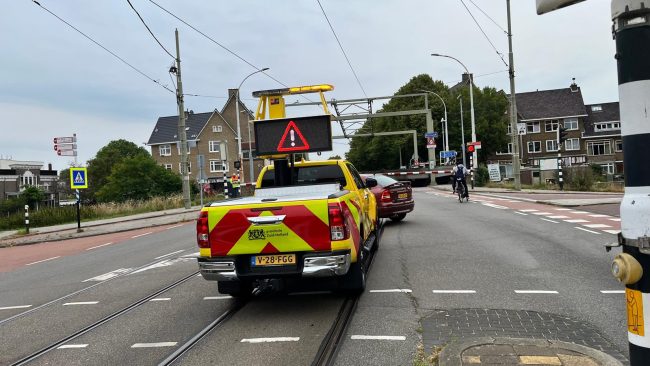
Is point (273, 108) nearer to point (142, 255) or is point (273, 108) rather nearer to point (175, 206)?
point (142, 255)

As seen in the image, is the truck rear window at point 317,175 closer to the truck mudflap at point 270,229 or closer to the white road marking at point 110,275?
the truck mudflap at point 270,229

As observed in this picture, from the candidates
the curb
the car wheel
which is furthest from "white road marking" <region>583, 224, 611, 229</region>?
the curb

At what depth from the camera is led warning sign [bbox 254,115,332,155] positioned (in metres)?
7.30

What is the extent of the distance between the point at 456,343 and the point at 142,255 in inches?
372

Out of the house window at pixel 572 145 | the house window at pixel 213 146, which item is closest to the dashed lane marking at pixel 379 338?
the house window at pixel 213 146

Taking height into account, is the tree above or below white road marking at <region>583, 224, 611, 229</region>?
above

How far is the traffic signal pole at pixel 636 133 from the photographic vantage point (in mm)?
1949

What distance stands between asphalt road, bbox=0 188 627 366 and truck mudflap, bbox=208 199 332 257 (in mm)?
819

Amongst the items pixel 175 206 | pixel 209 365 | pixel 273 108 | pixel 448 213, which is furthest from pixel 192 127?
pixel 209 365

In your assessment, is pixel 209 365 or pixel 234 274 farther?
pixel 234 274

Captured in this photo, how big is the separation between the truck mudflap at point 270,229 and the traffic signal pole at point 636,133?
3610 millimetres

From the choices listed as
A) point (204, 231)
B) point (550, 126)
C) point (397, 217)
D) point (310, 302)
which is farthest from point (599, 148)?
point (204, 231)

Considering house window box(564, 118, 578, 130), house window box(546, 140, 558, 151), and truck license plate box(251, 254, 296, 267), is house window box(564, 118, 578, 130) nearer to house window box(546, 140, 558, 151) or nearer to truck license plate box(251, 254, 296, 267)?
house window box(546, 140, 558, 151)

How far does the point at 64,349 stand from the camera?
5.08 metres
